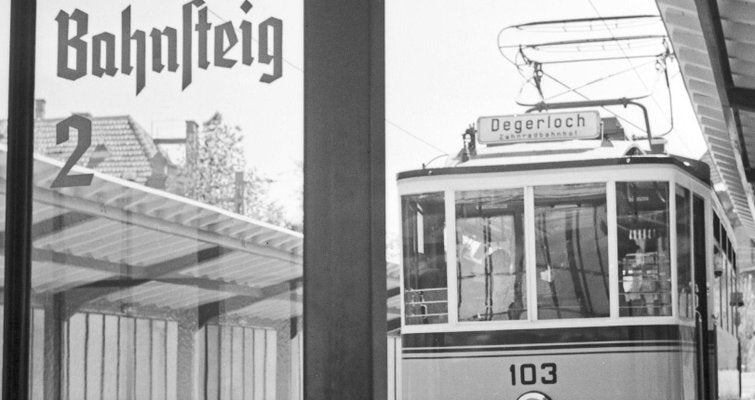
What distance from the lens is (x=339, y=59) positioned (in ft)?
6.25

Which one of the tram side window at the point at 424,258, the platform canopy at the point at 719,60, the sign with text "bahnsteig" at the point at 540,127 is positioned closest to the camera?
the platform canopy at the point at 719,60

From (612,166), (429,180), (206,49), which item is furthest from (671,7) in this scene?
(206,49)

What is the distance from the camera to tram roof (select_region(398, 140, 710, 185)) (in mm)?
7320

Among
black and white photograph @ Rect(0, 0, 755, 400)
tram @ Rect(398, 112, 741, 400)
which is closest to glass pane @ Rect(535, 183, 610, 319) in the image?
tram @ Rect(398, 112, 741, 400)

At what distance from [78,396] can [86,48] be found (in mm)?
686

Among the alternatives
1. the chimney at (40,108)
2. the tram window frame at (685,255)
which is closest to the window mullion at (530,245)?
the tram window frame at (685,255)

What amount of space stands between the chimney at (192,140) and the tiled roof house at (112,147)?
0.18ft

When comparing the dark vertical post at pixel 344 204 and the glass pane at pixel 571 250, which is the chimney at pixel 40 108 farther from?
the glass pane at pixel 571 250

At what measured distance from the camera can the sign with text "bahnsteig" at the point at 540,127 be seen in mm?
7566

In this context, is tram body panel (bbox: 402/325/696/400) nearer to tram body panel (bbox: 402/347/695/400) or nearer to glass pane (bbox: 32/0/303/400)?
tram body panel (bbox: 402/347/695/400)

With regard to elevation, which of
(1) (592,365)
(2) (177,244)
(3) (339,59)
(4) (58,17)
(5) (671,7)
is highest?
(5) (671,7)

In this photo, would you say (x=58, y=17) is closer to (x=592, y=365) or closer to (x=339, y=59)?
(x=339, y=59)

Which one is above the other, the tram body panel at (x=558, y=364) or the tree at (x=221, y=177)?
the tree at (x=221, y=177)

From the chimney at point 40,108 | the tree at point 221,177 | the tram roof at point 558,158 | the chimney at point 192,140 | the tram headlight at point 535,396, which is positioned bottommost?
the tram headlight at point 535,396
